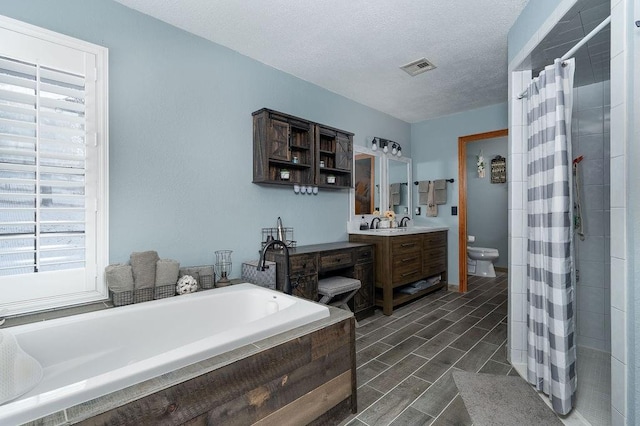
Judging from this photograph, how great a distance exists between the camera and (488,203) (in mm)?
5902

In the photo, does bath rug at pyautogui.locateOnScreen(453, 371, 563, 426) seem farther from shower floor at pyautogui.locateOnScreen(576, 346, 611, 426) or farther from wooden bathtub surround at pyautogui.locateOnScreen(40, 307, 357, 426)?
wooden bathtub surround at pyautogui.locateOnScreen(40, 307, 357, 426)

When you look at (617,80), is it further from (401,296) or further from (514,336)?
(401,296)

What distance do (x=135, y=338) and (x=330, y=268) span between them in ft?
5.65

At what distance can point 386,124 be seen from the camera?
14.9ft

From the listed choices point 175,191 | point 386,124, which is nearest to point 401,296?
point 386,124

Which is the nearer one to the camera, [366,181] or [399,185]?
[366,181]

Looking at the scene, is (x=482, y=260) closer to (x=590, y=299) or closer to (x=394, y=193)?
(x=394, y=193)

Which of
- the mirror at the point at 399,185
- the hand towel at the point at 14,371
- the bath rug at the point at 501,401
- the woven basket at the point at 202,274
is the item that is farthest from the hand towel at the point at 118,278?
the mirror at the point at 399,185

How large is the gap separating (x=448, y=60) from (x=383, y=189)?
1937mm

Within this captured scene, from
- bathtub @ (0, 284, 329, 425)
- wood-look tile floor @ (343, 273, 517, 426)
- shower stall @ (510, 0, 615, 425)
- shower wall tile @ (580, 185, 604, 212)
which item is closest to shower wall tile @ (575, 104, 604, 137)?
shower stall @ (510, 0, 615, 425)

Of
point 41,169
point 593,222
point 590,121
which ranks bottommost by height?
point 593,222

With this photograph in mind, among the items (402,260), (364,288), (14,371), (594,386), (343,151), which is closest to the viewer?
(14,371)

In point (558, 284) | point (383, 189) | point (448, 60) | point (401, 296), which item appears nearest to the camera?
point (558, 284)

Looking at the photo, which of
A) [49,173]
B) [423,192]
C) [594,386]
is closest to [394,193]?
[423,192]
